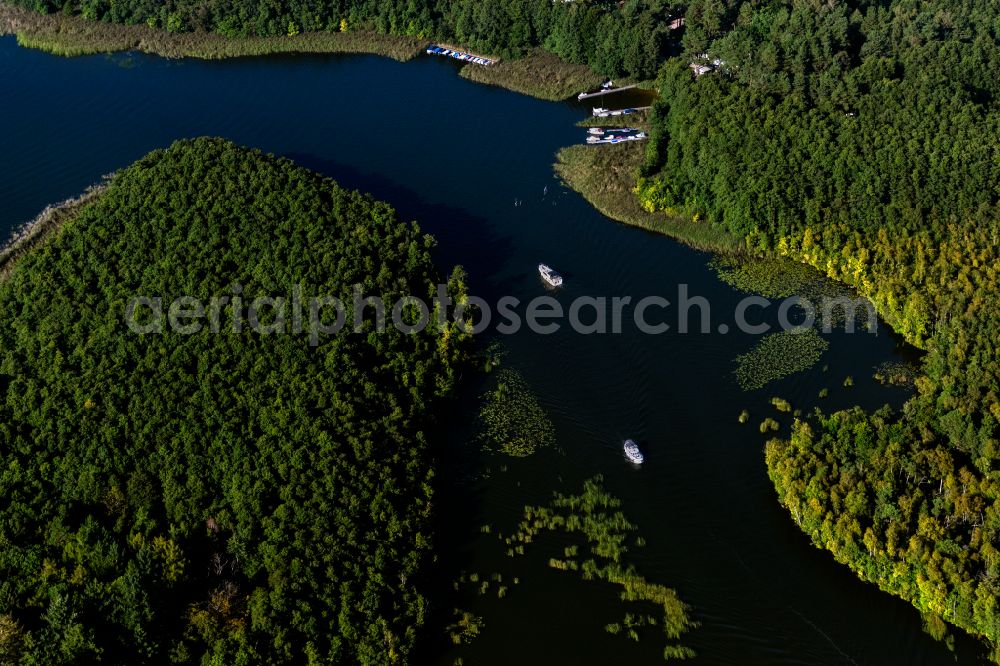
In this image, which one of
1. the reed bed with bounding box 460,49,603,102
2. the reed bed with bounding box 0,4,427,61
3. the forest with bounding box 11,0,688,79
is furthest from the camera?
the reed bed with bounding box 0,4,427,61

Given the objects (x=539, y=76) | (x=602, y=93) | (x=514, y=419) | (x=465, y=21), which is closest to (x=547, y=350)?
(x=514, y=419)

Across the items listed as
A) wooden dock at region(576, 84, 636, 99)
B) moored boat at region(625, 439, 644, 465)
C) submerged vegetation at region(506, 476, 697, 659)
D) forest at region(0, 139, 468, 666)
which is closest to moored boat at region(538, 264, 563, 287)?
forest at region(0, 139, 468, 666)

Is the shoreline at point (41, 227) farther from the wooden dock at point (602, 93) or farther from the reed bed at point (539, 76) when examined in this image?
the wooden dock at point (602, 93)

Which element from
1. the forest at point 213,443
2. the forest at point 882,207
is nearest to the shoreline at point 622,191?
the forest at point 882,207

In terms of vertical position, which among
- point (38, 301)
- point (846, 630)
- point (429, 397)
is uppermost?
point (38, 301)

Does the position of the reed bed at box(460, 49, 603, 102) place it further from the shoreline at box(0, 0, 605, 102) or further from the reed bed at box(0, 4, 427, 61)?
the reed bed at box(0, 4, 427, 61)

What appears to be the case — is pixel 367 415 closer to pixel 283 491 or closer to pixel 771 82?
pixel 283 491

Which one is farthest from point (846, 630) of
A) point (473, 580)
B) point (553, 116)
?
point (553, 116)
